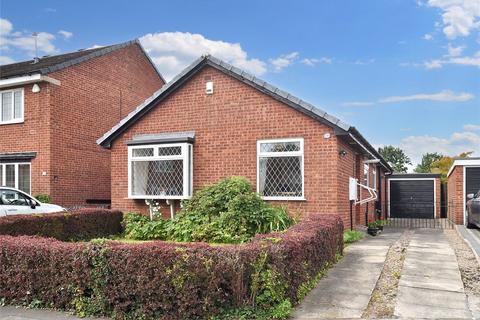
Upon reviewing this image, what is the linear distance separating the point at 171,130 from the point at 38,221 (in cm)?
464

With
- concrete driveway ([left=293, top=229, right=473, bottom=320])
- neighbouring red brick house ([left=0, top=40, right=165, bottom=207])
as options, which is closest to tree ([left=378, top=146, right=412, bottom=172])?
neighbouring red brick house ([left=0, top=40, right=165, bottom=207])

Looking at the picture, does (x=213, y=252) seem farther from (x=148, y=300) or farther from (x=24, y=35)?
(x=24, y=35)

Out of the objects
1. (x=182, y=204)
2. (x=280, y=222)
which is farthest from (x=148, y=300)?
(x=182, y=204)

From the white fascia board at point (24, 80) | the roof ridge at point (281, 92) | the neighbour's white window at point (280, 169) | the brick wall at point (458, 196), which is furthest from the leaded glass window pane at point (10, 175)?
the brick wall at point (458, 196)

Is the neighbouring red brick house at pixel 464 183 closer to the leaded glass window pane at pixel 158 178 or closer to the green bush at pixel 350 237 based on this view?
the green bush at pixel 350 237

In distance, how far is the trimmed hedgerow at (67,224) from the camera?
9.47 metres

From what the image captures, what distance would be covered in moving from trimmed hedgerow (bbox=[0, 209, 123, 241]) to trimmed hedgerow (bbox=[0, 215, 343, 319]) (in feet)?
12.3

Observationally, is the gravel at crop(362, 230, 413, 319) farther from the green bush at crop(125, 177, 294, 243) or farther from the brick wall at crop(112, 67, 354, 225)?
the green bush at crop(125, 177, 294, 243)

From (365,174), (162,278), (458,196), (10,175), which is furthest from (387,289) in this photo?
(10,175)

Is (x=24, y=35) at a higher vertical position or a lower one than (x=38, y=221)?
higher

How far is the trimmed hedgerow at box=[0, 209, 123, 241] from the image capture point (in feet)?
31.1

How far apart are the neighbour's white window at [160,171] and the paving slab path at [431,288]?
6.36 m

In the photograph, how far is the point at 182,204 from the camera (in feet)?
39.6

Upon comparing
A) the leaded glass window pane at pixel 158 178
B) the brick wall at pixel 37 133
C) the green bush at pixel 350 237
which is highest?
the brick wall at pixel 37 133
